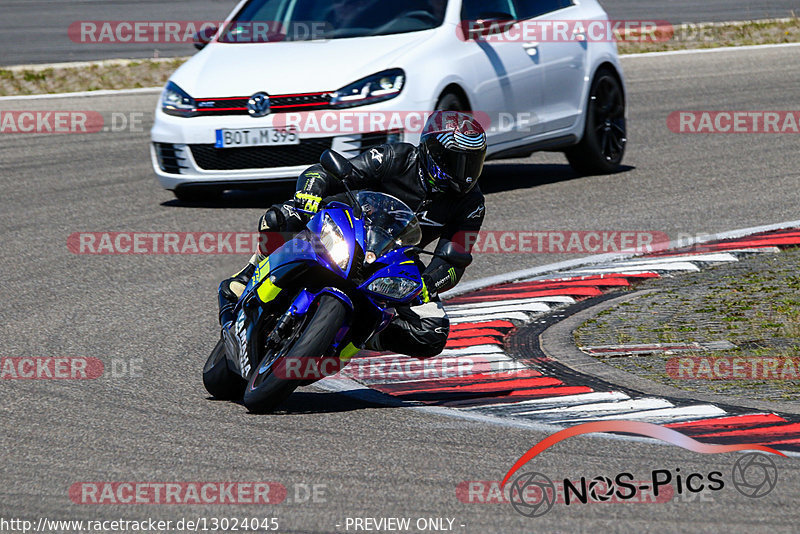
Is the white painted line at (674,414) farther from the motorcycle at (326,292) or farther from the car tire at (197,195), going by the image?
the car tire at (197,195)

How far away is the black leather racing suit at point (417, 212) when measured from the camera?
6.30 m

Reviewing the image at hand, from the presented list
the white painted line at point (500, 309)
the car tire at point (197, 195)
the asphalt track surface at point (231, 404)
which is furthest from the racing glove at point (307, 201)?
the car tire at point (197, 195)

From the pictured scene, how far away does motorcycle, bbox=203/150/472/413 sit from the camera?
5.88 metres

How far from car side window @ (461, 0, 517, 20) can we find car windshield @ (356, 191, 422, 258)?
6020 mm

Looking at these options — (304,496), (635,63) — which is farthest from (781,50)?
(304,496)

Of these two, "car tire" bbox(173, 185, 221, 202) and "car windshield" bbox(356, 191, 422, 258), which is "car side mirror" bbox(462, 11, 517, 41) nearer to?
"car tire" bbox(173, 185, 221, 202)

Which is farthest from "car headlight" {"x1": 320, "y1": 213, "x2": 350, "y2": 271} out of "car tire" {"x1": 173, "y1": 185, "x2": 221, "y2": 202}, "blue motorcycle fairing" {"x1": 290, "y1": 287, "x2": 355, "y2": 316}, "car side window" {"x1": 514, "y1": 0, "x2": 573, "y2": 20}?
"car side window" {"x1": 514, "y1": 0, "x2": 573, "y2": 20}

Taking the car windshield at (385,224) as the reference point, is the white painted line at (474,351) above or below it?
below

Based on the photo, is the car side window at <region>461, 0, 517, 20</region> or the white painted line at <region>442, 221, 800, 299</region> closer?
the white painted line at <region>442, 221, 800, 299</region>

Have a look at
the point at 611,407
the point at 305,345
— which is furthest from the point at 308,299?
the point at 611,407

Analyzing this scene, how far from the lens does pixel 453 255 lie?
6312mm

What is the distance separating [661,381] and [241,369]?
2.09 metres

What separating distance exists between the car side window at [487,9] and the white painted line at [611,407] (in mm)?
5983

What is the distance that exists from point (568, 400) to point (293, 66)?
531 cm
